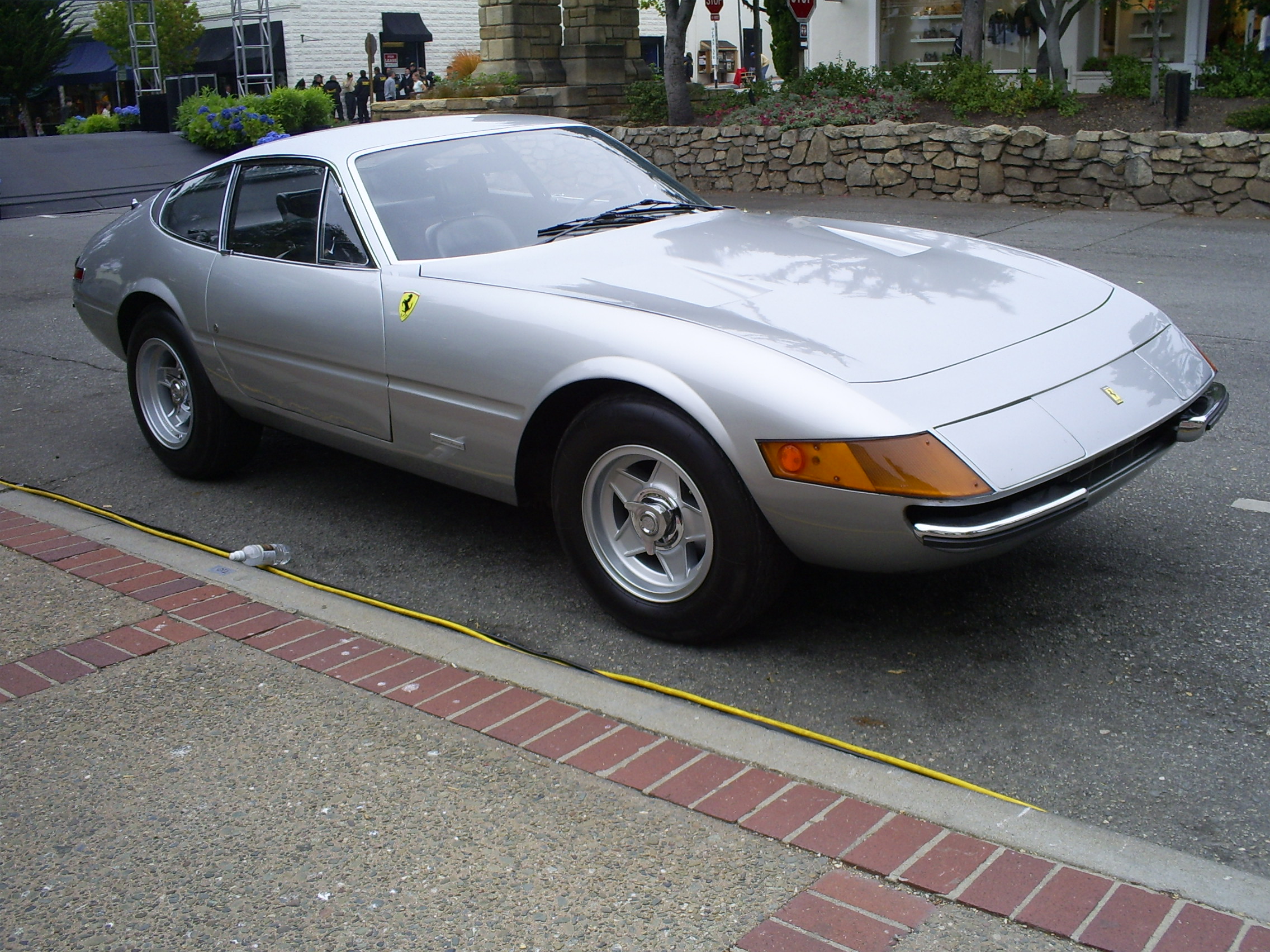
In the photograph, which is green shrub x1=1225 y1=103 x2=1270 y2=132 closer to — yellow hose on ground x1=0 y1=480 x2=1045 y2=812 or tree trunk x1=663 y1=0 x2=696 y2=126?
tree trunk x1=663 y1=0 x2=696 y2=126

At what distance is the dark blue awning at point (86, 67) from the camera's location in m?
41.2

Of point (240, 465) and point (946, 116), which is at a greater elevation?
point (946, 116)

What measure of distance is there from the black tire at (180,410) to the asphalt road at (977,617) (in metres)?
0.15

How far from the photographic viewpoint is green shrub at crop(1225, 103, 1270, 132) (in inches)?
520

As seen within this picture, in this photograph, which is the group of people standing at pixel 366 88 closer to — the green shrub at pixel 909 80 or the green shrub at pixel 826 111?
the green shrub at pixel 826 111

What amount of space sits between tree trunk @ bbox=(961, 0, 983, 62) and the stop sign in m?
2.16

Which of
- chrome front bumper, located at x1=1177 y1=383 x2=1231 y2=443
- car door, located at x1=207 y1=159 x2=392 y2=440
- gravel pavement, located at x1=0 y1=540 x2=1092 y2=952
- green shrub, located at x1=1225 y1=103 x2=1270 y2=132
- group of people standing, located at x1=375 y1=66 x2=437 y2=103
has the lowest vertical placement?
gravel pavement, located at x1=0 y1=540 x2=1092 y2=952

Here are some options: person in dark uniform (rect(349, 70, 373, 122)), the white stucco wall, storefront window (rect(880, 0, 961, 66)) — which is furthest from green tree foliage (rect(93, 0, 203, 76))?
storefront window (rect(880, 0, 961, 66))

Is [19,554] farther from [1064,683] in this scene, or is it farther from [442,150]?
[1064,683]

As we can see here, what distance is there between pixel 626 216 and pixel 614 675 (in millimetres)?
1908

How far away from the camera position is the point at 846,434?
3.03 meters

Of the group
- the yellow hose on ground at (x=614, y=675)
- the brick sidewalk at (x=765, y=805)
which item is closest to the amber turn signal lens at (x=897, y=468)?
the yellow hose on ground at (x=614, y=675)

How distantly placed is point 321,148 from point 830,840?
10.9 feet

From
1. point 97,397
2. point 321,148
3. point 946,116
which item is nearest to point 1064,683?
point 321,148
